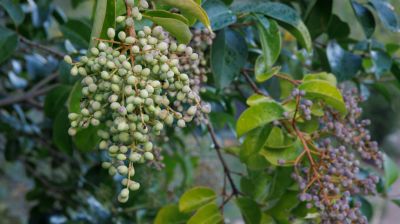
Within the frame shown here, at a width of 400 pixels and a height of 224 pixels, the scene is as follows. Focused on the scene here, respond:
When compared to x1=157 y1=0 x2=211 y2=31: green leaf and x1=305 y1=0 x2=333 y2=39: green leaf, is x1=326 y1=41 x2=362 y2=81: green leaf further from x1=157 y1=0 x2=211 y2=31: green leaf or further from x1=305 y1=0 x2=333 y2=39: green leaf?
x1=157 y1=0 x2=211 y2=31: green leaf

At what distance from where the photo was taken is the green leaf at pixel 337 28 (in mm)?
1164

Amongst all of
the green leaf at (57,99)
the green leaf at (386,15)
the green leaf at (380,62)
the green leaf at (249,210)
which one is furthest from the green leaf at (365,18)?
the green leaf at (57,99)

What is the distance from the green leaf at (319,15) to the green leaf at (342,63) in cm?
6

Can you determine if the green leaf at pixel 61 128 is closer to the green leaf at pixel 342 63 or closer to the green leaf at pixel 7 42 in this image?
the green leaf at pixel 7 42

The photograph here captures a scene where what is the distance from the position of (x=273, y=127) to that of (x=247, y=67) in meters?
0.27

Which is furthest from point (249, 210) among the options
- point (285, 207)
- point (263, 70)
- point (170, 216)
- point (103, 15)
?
point (103, 15)

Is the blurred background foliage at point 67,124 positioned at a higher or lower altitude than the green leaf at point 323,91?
lower

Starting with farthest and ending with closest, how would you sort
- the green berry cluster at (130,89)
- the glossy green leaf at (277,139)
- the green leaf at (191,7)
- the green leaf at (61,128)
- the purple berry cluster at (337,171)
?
the green leaf at (61,128), the glossy green leaf at (277,139), the purple berry cluster at (337,171), the green leaf at (191,7), the green berry cluster at (130,89)

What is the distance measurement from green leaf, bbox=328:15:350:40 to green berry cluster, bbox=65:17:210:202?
631 millimetres

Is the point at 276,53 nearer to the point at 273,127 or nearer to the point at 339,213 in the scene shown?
the point at 273,127

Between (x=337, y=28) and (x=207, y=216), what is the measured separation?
524 mm

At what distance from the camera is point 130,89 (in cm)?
56

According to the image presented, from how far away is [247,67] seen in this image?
1.15 m

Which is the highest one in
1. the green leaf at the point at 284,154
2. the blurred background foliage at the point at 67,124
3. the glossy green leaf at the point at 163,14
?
the glossy green leaf at the point at 163,14
